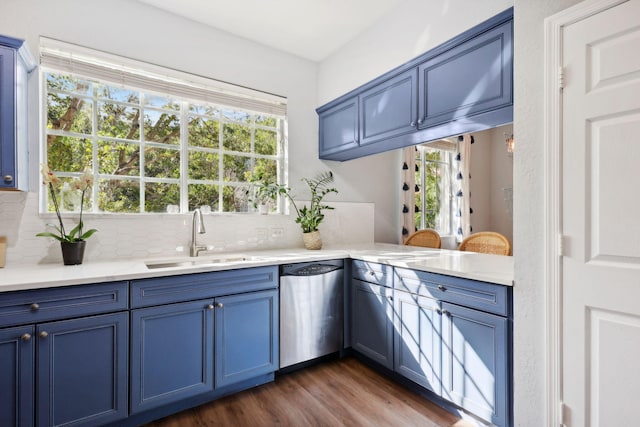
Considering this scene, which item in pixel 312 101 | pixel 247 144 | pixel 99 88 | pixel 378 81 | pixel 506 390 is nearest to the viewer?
pixel 506 390

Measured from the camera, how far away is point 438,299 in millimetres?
1934

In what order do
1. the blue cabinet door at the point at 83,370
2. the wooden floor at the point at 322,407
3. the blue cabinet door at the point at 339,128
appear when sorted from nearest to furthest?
the blue cabinet door at the point at 83,370 < the wooden floor at the point at 322,407 < the blue cabinet door at the point at 339,128

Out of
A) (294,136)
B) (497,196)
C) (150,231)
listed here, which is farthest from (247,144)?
(497,196)

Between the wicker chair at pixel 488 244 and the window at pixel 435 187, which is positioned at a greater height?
the window at pixel 435 187

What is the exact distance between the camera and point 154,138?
2.55 m

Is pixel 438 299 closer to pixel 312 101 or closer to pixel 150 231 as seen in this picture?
pixel 150 231

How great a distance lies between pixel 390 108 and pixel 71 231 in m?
2.41

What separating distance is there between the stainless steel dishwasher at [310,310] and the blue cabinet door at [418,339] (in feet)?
1.77

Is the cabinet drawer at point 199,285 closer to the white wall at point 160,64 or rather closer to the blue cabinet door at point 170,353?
the blue cabinet door at point 170,353

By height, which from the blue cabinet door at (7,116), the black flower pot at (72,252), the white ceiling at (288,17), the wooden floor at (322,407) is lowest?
the wooden floor at (322,407)

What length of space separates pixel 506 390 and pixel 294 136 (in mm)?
2592

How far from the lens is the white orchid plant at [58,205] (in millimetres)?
1928

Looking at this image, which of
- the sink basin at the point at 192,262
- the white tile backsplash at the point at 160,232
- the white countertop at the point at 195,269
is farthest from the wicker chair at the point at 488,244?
the sink basin at the point at 192,262

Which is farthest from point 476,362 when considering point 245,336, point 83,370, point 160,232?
point 160,232
